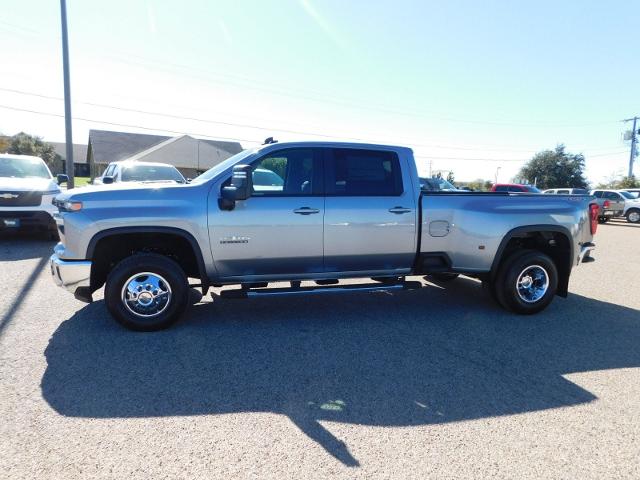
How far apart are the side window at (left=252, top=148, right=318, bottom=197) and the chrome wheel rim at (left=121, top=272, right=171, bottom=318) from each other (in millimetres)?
1449

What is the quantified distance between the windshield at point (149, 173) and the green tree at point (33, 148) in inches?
2117

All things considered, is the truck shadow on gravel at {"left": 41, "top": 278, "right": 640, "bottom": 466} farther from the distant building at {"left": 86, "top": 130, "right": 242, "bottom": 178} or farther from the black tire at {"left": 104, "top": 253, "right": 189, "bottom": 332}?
the distant building at {"left": 86, "top": 130, "right": 242, "bottom": 178}

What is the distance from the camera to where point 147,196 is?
4215mm

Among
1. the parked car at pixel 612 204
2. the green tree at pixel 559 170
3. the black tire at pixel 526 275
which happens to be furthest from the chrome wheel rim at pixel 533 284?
the green tree at pixel 559 170

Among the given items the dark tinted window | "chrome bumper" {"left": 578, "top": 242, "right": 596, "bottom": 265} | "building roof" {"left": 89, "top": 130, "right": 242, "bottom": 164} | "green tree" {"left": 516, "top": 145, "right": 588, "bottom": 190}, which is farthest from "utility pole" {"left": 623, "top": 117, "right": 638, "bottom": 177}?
"chrome bumper" {"left": 578, "top": 242, "right": 596, "bottom": 265}

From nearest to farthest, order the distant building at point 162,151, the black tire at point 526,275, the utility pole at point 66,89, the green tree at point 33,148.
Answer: the black tire at point 526,275, the utility pole at point 66,89, the distant building at point 162,151, the green tree at point 33,148

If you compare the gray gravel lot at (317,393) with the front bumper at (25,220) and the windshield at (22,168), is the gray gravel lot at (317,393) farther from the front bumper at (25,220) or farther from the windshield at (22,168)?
the windshield at (22,168)

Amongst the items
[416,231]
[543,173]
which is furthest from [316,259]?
[543,173]

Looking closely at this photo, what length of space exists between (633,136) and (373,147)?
61.6 m

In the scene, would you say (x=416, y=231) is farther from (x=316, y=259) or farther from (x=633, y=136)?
(x=633, y=136)

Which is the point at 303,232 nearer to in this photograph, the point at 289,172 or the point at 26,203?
the point at 289,172

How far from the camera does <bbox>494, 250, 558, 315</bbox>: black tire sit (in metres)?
5.13

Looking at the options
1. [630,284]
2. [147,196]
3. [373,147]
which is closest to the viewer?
[147,196]

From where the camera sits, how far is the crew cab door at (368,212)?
15.2 ft
